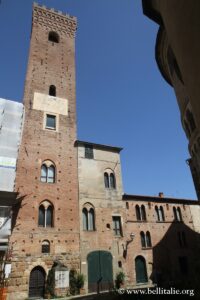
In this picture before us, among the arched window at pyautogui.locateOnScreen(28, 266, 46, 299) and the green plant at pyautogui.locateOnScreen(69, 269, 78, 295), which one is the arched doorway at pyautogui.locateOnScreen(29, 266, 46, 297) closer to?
the arched window at pyautogui.locateOnScreen(28, 266, 46, 299)

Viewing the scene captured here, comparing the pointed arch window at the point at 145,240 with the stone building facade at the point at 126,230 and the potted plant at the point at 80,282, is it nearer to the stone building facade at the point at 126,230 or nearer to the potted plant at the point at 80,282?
the stone building facade at the point at 126,230

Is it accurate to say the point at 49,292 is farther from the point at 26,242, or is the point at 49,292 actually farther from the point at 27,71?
the point at 27,71

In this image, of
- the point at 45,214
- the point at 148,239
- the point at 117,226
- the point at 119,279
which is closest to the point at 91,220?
the point at 117,226

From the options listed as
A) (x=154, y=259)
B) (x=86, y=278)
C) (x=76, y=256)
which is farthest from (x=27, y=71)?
(x=154, y=259)

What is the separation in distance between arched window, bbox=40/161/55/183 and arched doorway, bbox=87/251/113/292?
260 inches

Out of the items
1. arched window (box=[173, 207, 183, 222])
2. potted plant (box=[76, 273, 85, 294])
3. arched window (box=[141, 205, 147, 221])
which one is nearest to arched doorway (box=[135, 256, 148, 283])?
arched window (box=[141, 205, 147, 221])

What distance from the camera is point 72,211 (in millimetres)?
20234

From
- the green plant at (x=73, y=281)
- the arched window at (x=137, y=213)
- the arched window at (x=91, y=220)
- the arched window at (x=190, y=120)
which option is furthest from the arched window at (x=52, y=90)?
the green plant at (x=73, y=281)

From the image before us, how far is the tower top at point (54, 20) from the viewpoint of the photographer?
94.6 feet

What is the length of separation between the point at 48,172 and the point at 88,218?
4973mm

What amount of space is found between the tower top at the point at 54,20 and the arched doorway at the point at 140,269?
83.3ft

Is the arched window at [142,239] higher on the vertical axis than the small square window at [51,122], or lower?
lower

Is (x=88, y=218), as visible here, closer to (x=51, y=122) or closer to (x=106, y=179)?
(x=106, y=179)

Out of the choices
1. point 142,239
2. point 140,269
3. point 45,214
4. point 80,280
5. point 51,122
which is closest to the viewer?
point 80,280
